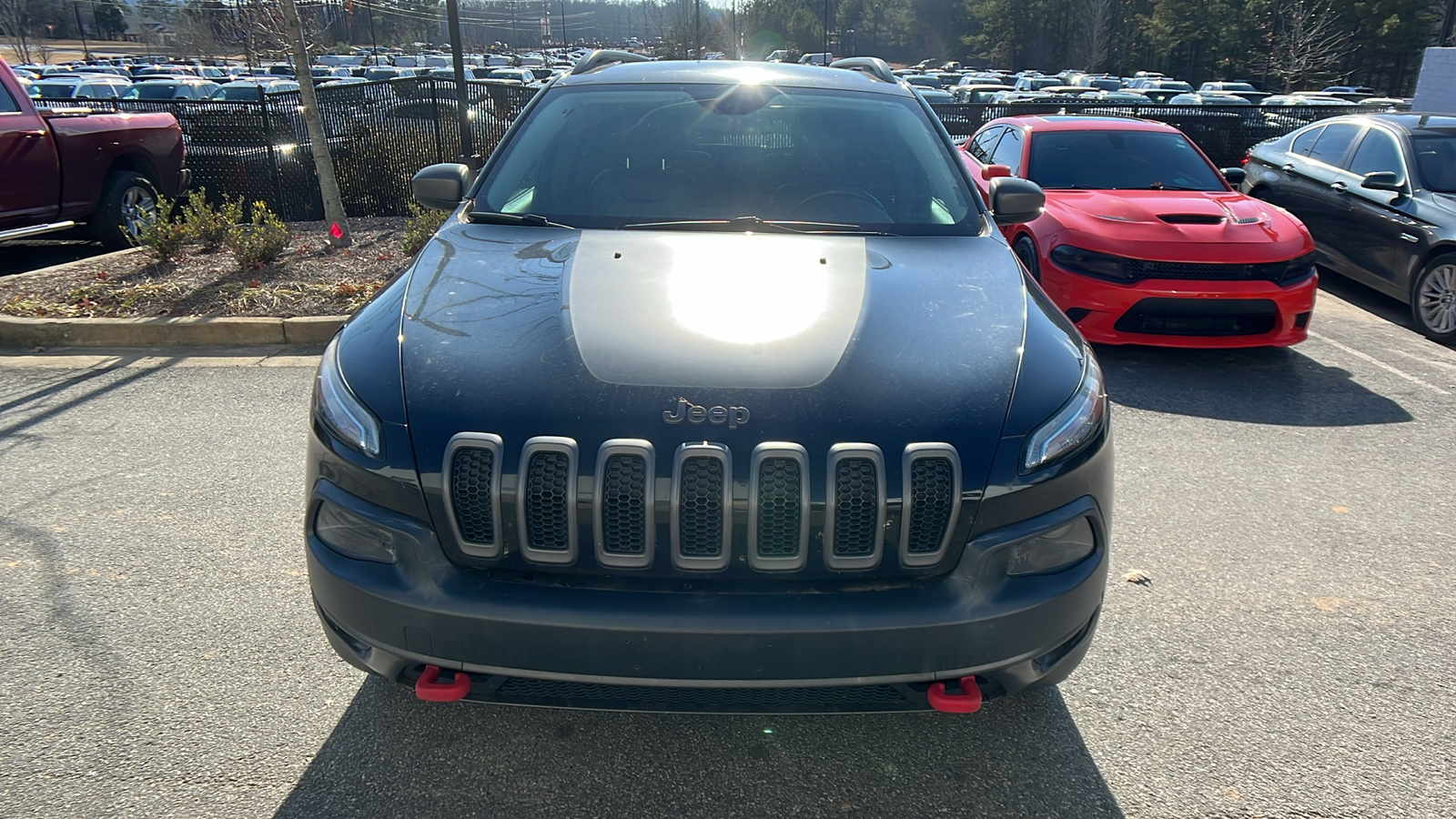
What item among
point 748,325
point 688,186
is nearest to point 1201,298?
point 688,186

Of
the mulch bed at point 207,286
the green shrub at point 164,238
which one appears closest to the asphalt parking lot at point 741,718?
the mulch bed at point 207,286

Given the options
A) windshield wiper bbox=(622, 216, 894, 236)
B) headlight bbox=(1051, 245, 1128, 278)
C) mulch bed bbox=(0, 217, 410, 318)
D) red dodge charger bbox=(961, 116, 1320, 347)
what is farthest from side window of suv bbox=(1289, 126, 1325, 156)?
mulch bed bbox=(0, 217, 410, 318)

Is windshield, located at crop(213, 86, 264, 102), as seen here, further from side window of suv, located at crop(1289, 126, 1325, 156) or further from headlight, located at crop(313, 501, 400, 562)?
headlight, located at crop(313, 501, 400, 562)

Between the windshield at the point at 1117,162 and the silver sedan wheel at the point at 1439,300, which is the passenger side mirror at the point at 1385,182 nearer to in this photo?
the silver sedan wheel at the point at 1439,300

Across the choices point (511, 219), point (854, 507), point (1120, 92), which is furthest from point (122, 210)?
point (1120, 92)

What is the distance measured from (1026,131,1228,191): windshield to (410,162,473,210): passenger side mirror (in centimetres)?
500

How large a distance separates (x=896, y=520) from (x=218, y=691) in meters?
2.11

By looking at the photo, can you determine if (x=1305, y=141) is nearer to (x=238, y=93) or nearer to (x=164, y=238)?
(x=164, y=238)

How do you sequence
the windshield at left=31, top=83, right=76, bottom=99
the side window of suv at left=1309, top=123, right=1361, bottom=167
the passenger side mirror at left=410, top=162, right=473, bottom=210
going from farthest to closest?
the windshield at left=31, top=83, right=76, bottom=99, the side window of suv at left=1309, top=123, right=1361, bottom=167, the passenger side mirror at left=410, top=162, right=473, bottom=210

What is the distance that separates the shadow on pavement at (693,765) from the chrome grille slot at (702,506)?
66 centimetres

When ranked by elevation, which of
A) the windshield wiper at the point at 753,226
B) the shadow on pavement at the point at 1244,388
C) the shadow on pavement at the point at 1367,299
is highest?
the windshield wiper at the point at 753,226

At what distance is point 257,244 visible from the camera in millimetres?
7508

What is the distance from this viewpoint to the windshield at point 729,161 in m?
3.43

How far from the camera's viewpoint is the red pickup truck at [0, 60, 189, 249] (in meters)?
8.00
